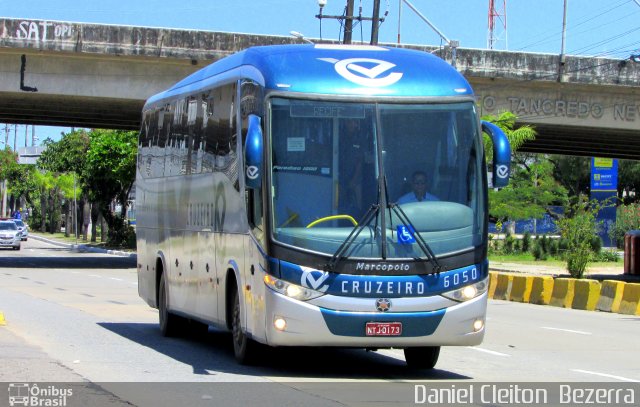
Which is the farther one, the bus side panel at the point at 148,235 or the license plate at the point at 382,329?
the bus side panel at the point at 148,235

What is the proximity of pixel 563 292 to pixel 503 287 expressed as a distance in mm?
2740

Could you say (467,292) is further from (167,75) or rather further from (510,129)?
(510,129)

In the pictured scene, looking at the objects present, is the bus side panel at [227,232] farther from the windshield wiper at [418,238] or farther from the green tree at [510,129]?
the green tree at [510,129]

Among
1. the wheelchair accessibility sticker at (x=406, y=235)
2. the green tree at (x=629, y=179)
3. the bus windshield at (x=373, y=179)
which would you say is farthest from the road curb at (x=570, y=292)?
the green tree at (x=629, y=179)

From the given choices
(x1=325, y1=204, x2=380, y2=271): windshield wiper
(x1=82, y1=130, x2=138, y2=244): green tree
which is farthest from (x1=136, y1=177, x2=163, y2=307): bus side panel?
(x1=82, y1=130, x2=138, y2=244): green tree

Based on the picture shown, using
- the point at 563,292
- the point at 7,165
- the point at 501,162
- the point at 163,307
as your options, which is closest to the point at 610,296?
the point at 563,292

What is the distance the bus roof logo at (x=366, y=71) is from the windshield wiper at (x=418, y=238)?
136 centimetres

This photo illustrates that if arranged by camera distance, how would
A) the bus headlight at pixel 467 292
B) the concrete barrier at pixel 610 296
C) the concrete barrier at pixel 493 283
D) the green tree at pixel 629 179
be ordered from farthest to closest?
the green tree at pixel 629 179, the concrete barrier at pixel 493 283, the concrete barrier at pixel 610 296, the bus headlight at pixel 467 292

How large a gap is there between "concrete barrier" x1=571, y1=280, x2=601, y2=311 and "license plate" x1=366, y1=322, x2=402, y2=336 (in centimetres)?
1542

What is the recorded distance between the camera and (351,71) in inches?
488

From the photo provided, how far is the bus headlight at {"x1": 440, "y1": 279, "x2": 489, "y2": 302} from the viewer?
469 inches

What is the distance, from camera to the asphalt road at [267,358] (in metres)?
11.6

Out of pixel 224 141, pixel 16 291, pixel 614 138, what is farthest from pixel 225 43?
pixel 224 141

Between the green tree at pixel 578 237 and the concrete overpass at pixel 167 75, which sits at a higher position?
the concrete overpass at pixel 167 75
